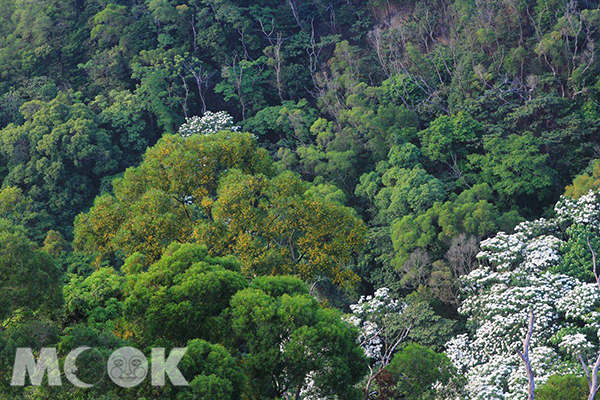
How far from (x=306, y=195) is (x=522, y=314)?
586 centimetres

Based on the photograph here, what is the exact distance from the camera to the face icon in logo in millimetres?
11648

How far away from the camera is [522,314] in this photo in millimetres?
18672

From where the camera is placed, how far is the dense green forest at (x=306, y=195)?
13375 millimetres

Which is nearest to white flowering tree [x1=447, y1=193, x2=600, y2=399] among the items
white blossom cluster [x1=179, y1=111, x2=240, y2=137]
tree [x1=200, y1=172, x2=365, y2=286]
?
tree [x1=200, y1=172, x2=365, y2=286]

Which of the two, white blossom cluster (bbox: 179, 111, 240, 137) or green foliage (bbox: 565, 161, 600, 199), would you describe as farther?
white blossom cluster (bbox: 179, 111, 240, 137)

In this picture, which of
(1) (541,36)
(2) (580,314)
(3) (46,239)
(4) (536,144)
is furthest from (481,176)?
(3) (46,239)

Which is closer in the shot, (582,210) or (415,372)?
(415,372)

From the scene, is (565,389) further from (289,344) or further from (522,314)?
(289,344)

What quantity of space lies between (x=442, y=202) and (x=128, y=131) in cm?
1328

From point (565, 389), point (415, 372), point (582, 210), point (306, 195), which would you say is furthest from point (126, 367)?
point (582, 210)

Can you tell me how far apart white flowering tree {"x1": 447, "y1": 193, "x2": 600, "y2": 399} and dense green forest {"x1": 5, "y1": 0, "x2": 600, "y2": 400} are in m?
0.07

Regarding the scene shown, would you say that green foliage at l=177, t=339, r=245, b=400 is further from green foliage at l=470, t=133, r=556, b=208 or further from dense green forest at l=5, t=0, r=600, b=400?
green foliage at l=470, t=133, r=556, b=208

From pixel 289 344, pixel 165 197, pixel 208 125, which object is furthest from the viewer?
pixel 208 125

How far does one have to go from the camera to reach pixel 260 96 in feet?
110
